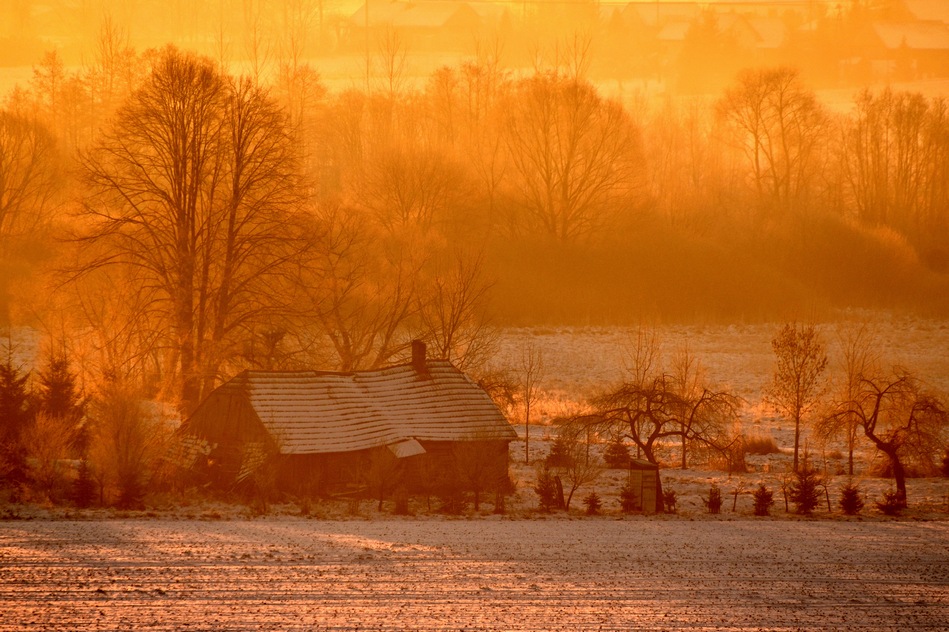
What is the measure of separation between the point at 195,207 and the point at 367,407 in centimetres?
1259

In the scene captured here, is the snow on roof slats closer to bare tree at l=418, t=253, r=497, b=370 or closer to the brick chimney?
the brick chimney

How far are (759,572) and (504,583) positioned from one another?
541 centimetres

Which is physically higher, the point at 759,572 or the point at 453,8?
the point at 453,8

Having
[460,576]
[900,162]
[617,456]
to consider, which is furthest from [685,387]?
[900,162]

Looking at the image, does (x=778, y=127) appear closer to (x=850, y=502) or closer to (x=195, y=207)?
(x=195, y=207)

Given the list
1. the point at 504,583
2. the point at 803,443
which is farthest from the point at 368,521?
the point at 803,443

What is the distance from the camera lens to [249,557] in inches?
755

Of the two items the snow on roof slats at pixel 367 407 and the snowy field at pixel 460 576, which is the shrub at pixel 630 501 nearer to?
the snowy field at pixel 460 576

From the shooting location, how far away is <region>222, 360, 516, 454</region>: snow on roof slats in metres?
28.2

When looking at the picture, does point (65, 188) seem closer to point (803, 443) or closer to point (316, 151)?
point (316, 151)

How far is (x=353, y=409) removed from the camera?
2970 cm

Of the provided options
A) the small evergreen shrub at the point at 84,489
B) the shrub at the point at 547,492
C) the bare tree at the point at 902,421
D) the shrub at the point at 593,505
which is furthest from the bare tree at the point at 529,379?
the small evergreen shrub at the point at 84,489

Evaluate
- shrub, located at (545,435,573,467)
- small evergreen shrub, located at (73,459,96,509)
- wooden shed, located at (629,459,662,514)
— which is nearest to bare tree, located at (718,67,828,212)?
shrub, located at (545,435,573,467)

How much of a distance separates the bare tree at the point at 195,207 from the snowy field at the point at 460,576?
13.5 m
